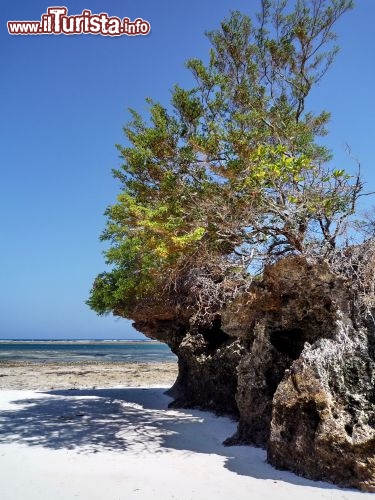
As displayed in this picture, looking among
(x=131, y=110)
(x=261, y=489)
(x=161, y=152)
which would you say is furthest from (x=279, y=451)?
(x=131, y=110)

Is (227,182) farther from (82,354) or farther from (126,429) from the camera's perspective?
(82,354)

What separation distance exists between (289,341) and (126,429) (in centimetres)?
459

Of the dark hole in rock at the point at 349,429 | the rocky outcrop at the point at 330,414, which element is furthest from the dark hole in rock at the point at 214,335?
the dark hole in rock at the point at 349,429

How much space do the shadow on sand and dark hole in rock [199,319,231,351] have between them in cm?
218

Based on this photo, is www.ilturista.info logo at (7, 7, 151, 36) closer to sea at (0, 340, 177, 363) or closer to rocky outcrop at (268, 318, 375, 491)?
rocky outcrop at (268, 318, 375, 491)

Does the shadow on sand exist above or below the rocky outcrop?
below

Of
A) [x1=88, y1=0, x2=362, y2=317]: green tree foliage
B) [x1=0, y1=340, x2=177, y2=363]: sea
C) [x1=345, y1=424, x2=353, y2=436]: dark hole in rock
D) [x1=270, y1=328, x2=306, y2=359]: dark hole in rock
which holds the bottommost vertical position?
[x1=0, y1=340, x2=177, y2=363]: sea

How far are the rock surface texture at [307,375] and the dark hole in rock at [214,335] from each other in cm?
376

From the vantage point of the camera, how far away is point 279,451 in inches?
278

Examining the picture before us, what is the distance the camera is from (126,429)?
407 inches

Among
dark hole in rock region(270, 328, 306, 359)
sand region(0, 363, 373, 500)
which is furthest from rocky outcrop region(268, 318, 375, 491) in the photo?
dark hole in rock region(270, 328, 306, 359)

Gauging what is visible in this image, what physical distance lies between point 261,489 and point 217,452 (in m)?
2.21

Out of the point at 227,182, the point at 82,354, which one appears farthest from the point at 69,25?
the point at 82,354

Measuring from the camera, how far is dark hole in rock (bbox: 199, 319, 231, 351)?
45.2ft
